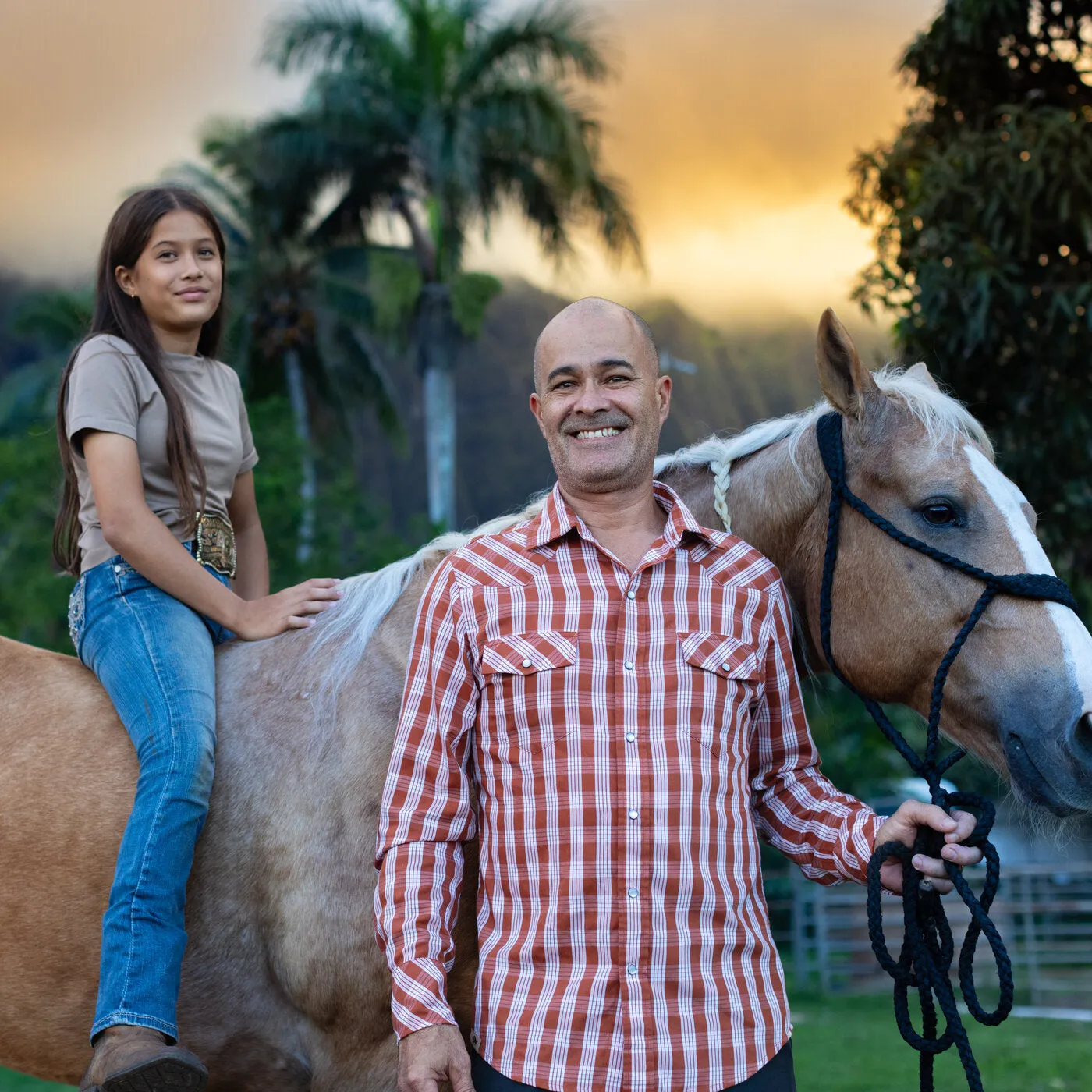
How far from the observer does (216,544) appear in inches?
118

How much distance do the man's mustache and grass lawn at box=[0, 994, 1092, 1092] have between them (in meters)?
8.30

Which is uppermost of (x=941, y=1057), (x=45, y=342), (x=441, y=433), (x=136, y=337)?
(x=45, y=342)

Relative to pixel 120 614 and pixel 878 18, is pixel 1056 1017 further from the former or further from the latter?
pixel 878 18

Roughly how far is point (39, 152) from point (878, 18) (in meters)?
17.1

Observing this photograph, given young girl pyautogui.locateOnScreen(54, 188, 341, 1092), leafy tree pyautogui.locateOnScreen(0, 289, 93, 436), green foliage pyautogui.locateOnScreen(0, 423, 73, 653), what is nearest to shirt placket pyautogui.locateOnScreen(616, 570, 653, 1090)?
young girl pyautogui.locateOnScreen(54, 188, 341, 1092)

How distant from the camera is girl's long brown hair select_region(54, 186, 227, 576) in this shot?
9.32 ft

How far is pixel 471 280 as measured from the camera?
77.3ft

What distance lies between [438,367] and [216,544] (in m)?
21.3

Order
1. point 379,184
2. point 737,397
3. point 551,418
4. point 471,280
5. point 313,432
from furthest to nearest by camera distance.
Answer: point 737,397, point 313,432, point 379,184, point 471,280, point 551,418

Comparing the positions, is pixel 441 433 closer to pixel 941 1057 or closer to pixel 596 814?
pixel 941 1057

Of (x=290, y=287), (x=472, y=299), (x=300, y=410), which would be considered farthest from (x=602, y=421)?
(x=290, y=287)

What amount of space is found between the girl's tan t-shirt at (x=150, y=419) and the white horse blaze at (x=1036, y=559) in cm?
186

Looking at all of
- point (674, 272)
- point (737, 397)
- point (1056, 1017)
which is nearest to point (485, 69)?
point (674, 272)

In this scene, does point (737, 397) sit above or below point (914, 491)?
above
